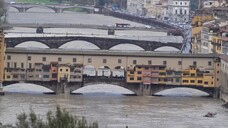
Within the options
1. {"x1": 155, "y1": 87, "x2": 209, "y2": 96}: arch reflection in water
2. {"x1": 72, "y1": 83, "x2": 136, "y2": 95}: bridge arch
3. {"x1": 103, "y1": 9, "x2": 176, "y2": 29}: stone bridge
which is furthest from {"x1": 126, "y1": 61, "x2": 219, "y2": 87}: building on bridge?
{"x1": 103, "y1": 9, "x2": 176, "y2": 29}: stone bridge

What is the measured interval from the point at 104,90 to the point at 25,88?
1833mm

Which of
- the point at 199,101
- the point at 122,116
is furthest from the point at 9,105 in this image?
the point at 199,101

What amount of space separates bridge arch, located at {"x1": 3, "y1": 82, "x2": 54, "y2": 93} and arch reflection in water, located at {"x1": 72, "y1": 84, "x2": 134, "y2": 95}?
0.78 m

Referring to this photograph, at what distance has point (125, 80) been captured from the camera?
78.7ft

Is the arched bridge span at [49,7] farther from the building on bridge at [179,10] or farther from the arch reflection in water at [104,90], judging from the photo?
the arch reflection in water at [104,90]

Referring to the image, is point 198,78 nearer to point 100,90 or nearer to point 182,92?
point 182,92

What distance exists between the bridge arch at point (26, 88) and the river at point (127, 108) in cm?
29

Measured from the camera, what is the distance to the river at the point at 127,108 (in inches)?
762

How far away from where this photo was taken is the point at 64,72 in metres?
24.1

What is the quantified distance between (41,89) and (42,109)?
4.05 m

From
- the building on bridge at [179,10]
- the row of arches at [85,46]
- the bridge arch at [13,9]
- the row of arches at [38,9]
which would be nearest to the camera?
the row of arches at [85,46]

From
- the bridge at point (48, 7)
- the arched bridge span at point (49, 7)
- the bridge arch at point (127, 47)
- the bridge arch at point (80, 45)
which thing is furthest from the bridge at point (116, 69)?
the arched bridge span at point (49, 7)

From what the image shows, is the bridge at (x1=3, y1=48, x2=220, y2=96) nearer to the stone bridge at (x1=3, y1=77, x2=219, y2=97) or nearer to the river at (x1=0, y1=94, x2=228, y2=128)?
the stone bridge at (x1=3, y1=77, x2=219, y2=97)

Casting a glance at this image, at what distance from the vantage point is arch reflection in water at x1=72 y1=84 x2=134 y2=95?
24.3m
